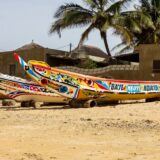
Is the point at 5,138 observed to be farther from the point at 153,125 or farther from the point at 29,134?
the point at 153,125

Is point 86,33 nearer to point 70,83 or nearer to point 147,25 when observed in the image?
point 147,25

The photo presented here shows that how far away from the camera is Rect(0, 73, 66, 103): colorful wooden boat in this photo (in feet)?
60.5

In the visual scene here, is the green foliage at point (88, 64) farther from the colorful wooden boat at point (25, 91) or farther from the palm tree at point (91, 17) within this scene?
the colorful wooden boat at point (25, 91)

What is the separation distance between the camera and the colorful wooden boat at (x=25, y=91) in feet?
60.5

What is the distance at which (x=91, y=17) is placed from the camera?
28.8m

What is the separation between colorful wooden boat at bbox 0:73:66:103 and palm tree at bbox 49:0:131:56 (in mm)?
9708

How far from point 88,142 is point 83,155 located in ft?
4.13

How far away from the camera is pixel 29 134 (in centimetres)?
948

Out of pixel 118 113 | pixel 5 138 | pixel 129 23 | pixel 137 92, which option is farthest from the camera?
pixel 129 23

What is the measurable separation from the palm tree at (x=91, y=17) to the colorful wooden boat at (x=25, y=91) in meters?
9.71

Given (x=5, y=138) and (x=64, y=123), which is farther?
(x=64, y=123)

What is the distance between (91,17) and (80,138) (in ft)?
68.0

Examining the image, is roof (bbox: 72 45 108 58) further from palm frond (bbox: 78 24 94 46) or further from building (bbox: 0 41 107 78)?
palm frond (bbox: 78 24 94 46)

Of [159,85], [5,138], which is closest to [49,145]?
[5,138]
